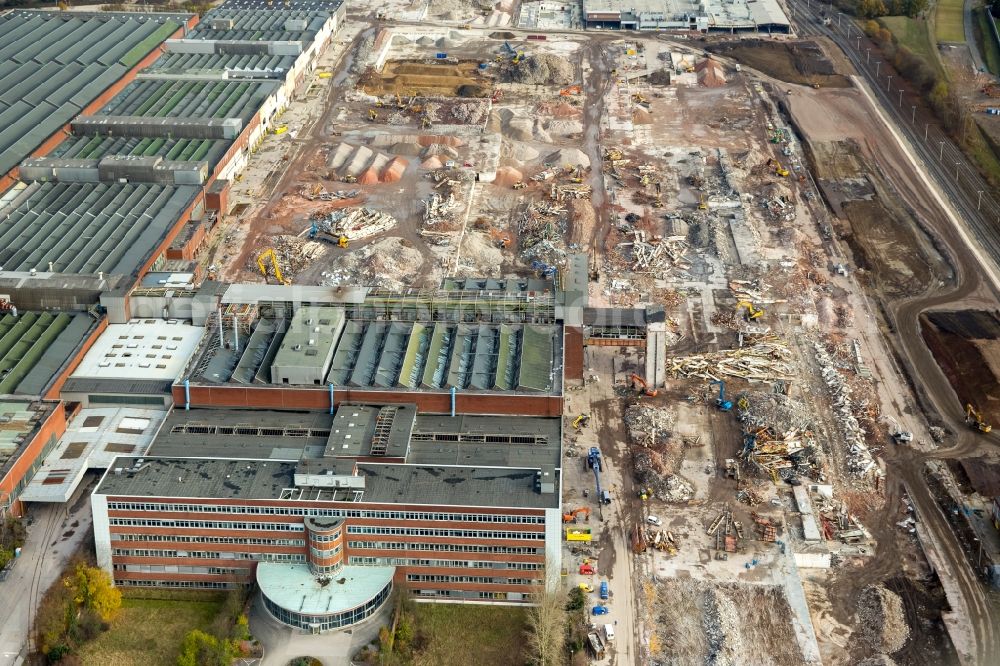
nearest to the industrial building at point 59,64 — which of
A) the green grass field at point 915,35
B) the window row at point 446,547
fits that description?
the window row at point 446,547

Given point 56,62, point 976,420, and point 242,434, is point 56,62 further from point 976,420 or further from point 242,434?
point 976,420

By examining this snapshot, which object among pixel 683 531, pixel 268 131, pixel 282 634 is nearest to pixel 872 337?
pixel 683 531

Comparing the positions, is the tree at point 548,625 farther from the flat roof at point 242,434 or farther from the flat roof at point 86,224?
the flat roof at point 86,224

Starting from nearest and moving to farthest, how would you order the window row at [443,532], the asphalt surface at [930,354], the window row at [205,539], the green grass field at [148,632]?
the green grass field at [148,632]
the window row at [443,532]
the window row at [205,539]
the asphalt surface at [930,354]

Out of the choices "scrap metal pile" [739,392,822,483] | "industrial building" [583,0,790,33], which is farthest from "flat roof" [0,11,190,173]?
"scrap metal pile" [739,392,822,483]

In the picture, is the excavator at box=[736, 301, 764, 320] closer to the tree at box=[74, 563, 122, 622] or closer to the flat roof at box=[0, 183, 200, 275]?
the flat roof at box=[0, 183, 200, 275]

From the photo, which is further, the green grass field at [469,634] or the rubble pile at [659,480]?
the rubble pile at [659,480]

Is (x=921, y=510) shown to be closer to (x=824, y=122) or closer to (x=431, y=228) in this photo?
(x=431, y=228)
